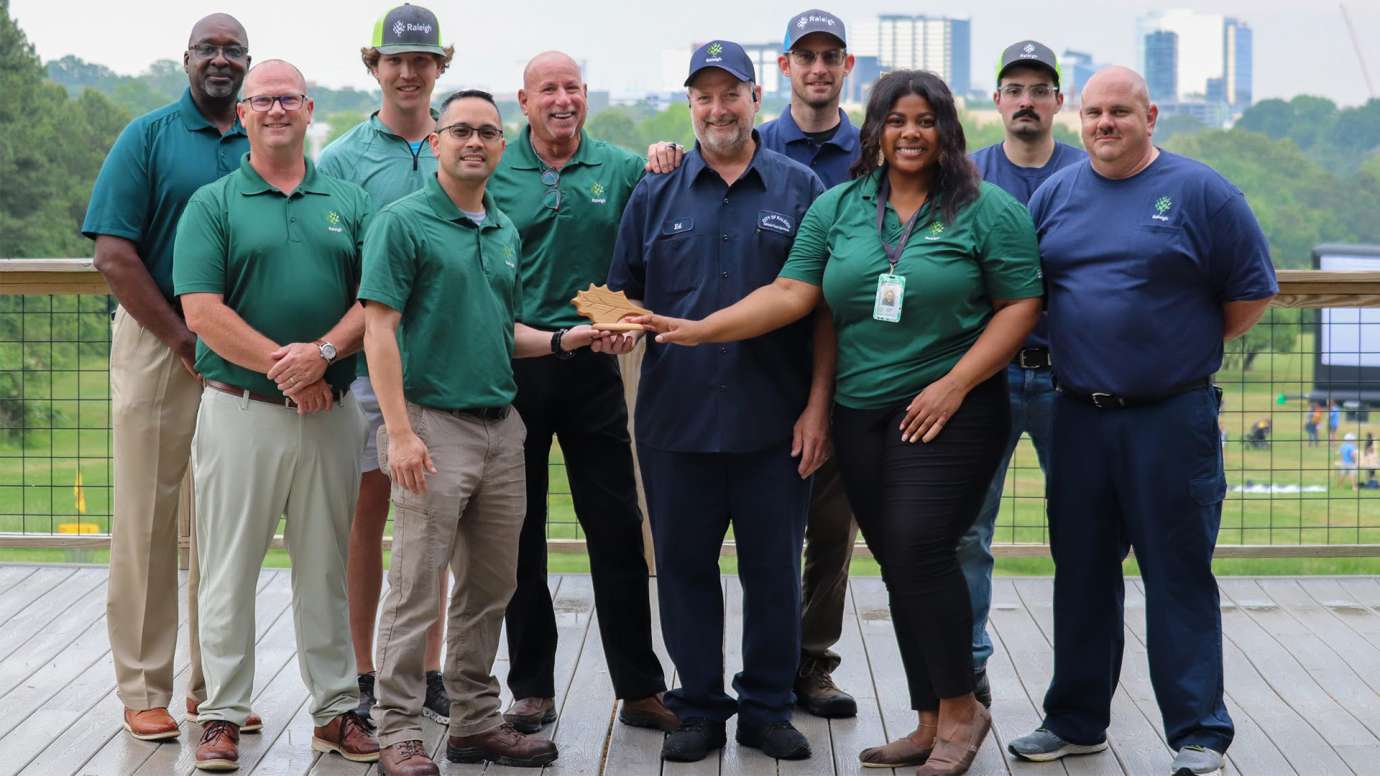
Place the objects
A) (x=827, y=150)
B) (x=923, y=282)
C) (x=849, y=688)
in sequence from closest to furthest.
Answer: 1. (x=923, y=282)
2. (x=827, y=150)
3. (x=849, y=688)

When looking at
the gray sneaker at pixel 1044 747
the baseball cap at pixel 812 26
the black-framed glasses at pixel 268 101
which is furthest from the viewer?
the baseball cap at pixel 812 26

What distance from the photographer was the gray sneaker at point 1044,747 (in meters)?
3.56

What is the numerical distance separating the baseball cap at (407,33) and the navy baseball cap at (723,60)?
755 millimetres

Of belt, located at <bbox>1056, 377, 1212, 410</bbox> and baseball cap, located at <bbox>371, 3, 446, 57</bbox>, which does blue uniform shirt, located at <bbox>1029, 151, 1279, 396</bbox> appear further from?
baseball cap, located at <bbox>371, 3, 446, 57</bbox>

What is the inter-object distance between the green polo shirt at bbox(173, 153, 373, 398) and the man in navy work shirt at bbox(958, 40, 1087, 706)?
5.58 feet

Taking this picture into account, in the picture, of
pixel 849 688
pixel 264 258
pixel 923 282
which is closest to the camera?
pixel 923 282

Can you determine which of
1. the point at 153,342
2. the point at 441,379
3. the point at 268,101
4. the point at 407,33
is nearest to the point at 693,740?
the point at 441,379

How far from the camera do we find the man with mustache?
353 cm

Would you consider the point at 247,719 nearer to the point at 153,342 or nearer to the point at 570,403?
the point at 153,342

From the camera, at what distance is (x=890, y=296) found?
3.24m

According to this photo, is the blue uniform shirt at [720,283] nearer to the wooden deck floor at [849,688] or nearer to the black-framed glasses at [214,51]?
the wooden deck floor at [849,688]

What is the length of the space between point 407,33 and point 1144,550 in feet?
7.36

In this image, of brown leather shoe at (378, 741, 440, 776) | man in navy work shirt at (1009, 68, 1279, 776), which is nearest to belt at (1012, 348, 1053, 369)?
man in navy work shirt at (1009, 68, 1279, 776)

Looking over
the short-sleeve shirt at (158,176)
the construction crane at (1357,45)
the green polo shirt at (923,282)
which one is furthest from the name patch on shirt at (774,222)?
the construction crane at (1357,45)
